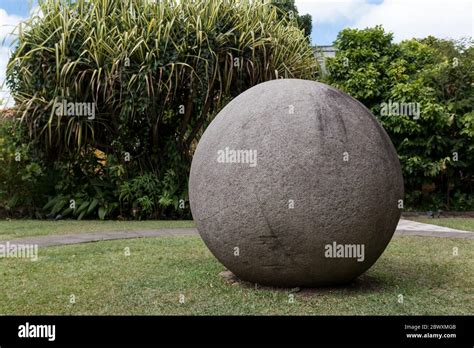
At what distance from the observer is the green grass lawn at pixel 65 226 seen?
32.2ft

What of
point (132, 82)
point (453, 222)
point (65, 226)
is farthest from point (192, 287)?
point (453, 222)

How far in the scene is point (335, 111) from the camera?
490cm

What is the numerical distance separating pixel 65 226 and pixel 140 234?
2.05m

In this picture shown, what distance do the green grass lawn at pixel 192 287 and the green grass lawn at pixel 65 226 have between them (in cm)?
220

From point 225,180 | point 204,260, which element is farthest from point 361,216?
point 204,260

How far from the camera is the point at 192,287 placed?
5.36m

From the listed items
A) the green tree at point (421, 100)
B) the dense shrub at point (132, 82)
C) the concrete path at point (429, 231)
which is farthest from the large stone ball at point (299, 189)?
the green tree at point (421, 100)

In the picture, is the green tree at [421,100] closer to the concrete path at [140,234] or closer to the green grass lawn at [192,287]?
the concrete path at [140,234]

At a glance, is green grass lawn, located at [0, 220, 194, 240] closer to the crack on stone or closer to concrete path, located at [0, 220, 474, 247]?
concrete path, located at [0, 220, 474, 247]

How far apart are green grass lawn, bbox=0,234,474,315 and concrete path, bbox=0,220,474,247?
3.05 feet

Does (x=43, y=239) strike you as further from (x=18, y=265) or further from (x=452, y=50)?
(x=452, y=50)

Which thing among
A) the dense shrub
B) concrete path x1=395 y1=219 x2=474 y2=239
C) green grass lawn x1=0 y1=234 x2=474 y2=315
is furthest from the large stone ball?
the dense shrub

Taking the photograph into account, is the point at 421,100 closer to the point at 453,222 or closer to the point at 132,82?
the point at 453,222

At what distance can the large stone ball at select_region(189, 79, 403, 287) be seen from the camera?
4625mm
